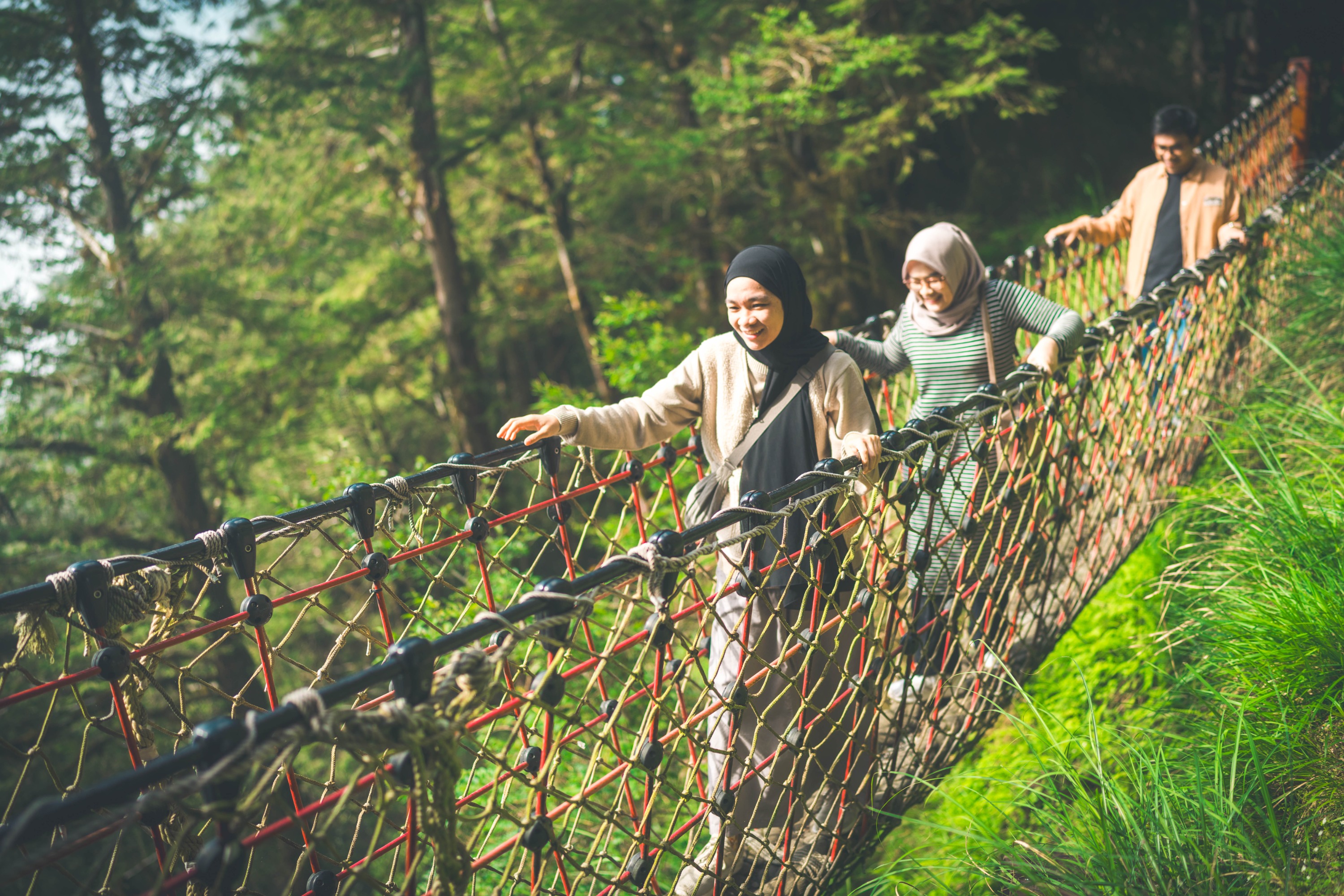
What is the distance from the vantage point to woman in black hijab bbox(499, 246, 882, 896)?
1713mm

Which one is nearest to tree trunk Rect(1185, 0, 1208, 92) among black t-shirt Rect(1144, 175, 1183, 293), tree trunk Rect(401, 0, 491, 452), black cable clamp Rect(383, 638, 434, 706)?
black t-shirt Rect(1144, 175, 1183, 293)

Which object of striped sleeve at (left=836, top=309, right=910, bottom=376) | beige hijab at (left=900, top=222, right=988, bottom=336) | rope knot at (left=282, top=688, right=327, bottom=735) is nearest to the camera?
rope knot at (left=282, top=688, right=327, bottom=735)

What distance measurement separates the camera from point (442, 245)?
908 centimetres

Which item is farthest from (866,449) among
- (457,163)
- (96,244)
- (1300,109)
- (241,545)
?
(96,244)

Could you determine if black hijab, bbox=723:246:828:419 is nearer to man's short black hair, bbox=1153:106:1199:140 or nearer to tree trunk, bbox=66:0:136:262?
man's short black hair, bbox=1153:106:1199:140

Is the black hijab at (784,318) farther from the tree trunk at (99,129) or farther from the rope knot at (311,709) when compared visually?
the tree trunk at (99,129)

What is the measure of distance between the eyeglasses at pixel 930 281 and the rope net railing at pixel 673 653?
0.36 metres

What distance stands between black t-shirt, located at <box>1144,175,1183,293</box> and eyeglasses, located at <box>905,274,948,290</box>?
1.45 m

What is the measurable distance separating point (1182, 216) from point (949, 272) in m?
1.54

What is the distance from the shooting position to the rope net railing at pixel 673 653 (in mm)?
886

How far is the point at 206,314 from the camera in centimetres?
868

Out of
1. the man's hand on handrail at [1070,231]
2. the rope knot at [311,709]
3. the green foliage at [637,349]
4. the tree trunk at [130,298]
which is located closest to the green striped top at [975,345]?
the man's hand on handrail at [1070,231]

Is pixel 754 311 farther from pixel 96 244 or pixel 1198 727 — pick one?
pixel 96 244

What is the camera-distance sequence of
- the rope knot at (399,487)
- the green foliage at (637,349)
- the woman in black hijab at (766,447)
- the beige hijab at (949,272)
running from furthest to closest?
1. the green foliage at (637,349)
2. the beige hijab at (949,272)
3. the rope knot at (399,487)
4. the woman in black hijab at (766,447)
